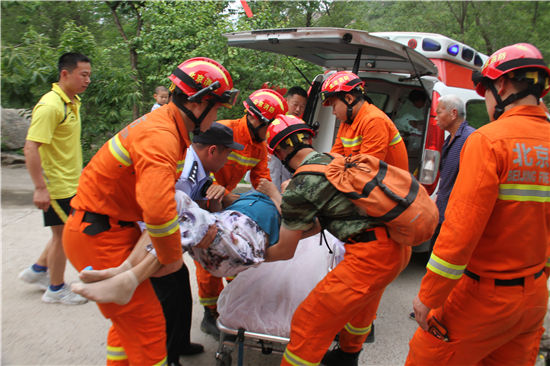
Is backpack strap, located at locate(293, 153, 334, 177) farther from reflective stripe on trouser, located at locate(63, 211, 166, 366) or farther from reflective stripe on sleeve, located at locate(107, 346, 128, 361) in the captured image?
reflective stripe on sleeve, located at locate(107, 346, 128, 361)

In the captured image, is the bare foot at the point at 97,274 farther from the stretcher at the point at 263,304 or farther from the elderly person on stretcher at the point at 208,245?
the stretcher at the point at 263,304

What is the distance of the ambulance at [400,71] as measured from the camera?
13.2 ft

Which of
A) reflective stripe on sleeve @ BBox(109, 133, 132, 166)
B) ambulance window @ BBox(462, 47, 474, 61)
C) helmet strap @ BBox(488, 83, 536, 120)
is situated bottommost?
reflective stripe on sleeve @ BBox(109, 133, 132, 166)

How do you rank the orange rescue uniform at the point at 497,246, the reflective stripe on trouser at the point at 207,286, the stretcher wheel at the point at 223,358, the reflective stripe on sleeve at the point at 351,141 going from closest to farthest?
the orange rescue uniform at the point at 497,246 < the stretcher wheel at the point at 223,358 < the reflective stripe on trouser at the point at 207,286 < the reflective stripe on sleeve at the point at 351,141

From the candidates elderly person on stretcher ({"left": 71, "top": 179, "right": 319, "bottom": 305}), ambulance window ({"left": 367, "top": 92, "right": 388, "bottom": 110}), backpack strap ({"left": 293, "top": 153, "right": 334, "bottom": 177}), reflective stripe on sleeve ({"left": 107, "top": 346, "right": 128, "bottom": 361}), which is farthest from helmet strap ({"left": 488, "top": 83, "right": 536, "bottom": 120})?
ambulance window ({"left": 367, "top": 92, "right": 388, "bottom": 110})

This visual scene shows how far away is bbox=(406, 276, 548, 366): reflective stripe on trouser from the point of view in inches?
76.5

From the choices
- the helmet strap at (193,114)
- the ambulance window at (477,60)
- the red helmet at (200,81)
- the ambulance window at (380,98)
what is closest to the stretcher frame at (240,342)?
the helmet strap at (193,114)

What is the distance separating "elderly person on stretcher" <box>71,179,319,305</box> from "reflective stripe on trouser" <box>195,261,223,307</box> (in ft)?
3.14

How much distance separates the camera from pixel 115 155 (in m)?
2.09

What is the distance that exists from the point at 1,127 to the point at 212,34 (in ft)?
18.8

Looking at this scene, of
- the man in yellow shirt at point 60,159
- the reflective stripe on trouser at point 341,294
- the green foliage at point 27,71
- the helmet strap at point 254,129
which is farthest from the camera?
the green foliage at point 27,71

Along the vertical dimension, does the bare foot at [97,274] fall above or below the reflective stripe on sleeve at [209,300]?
above

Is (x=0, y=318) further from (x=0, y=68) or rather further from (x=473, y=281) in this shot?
(x=0, y=68)

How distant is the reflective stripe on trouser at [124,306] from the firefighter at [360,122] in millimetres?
2341
